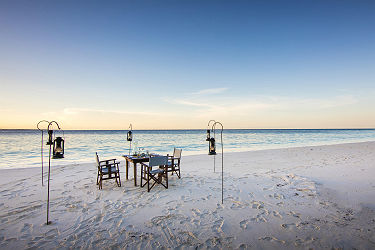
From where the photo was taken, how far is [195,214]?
→ 355 cm

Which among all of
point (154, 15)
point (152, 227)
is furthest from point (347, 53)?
point (152, 227)

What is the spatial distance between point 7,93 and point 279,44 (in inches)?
650

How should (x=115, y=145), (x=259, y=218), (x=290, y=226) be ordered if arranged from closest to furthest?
(x=290, y=226)
(x=259, y=218)
(x=115, y=145)

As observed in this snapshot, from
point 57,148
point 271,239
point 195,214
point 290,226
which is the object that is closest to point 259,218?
point 290,226

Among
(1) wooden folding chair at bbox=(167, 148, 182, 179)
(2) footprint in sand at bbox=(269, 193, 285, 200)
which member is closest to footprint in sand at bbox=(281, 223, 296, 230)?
(2) footprint in sand at bbox=(269, 193, 285, 200)

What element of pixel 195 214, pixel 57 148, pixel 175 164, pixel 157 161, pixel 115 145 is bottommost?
pixel 115 145

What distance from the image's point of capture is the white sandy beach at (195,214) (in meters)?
2.69

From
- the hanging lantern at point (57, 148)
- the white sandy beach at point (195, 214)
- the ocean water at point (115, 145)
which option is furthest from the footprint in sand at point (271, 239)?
the hanging lantern at point (57, 148)

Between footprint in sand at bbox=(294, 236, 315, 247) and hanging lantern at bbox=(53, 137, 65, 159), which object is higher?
hanging lantern at bbox=(53, 137, 65, 159)

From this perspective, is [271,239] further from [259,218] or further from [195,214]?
[195,214]

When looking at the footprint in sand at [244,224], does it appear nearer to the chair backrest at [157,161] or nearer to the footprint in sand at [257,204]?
the footprint in sand at [257,204]

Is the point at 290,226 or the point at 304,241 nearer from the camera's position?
the point at 304,241

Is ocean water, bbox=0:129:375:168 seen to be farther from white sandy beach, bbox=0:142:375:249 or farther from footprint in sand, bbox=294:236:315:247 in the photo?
footprint in sand, bbox=294:236:315:247

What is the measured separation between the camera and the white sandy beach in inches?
106
